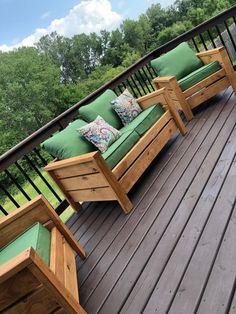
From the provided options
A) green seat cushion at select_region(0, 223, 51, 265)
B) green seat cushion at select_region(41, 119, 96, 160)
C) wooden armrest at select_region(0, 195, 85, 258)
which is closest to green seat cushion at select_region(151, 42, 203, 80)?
green seat cushion at select_region(41, 119, 96, 160)

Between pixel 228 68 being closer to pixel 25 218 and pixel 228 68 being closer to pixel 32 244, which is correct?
pixel 25 218

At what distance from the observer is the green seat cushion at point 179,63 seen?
3686 mm

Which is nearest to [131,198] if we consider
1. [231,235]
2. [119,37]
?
[231,235]

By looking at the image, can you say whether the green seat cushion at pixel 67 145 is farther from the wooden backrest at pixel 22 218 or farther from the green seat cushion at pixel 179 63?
the green seat cushion at pixel 179 63

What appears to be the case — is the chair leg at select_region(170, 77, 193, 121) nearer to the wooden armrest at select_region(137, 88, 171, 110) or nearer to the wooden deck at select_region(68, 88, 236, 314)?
the wooden armrest at select_region(137, 88, 171, 110)

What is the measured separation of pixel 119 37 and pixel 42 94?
55.7ft

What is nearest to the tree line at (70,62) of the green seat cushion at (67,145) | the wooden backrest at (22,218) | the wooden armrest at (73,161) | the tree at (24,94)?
the tree at (24,94)

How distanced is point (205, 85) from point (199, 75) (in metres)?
0.14

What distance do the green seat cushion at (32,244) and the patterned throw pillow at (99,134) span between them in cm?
107

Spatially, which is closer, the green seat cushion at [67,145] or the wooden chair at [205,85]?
the green seat cushion at [67,145]

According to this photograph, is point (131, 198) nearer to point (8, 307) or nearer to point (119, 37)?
point (8, 307)

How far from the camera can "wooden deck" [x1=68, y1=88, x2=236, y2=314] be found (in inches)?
57.4

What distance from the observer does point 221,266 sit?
1472mm

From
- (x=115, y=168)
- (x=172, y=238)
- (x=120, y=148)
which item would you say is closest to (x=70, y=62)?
(x=120, y=148)
